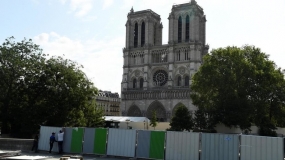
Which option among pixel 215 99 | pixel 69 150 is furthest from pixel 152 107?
pixel 69 150

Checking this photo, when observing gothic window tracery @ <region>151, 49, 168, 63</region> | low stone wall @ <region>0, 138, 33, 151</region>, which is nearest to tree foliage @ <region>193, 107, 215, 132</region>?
low stone wall @ <region>0, 138, 33, 151</region>

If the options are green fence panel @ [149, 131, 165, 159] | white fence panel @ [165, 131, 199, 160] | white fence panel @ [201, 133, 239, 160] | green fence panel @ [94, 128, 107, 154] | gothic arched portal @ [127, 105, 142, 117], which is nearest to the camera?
white fence panel @ [201, 133, 239, 160]

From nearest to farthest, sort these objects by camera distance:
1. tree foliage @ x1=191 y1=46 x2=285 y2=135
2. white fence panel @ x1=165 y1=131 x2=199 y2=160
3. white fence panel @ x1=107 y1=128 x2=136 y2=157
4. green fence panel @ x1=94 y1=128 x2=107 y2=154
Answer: white fence panel @ x1=165 y1=131 x2=199 y2=160, white fence panel @ x1=107 y1=128 x2=136 y2=157, green fence panel @ x1=94 y1=128 x2=107 y2=154, tree foliage @ x1=191 y1=46 x2=285 y2=135

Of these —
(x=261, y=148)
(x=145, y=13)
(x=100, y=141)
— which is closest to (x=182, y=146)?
(x=261, y=148)

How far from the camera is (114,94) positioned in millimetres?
119625

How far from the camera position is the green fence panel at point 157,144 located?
687 inches

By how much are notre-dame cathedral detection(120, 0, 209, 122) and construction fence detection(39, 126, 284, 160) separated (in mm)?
51374

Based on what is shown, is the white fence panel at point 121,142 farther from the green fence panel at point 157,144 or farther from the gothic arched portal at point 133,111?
the gothic arched portal at point 133,111

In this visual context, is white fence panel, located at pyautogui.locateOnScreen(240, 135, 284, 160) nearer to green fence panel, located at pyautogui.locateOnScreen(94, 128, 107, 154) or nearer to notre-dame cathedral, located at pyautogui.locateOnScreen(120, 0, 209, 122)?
green fence panel, located at pyautogui.locateOnScreen(94, 128, 107, 154)

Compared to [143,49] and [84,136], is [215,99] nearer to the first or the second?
[84,136]

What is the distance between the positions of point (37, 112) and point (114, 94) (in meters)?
90.8

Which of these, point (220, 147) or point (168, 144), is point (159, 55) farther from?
point (220, 147)

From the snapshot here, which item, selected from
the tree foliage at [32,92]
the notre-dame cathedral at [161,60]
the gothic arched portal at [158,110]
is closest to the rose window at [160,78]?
the notre-dame cathedral at [161,60]

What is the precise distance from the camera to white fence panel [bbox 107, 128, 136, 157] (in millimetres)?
18312
